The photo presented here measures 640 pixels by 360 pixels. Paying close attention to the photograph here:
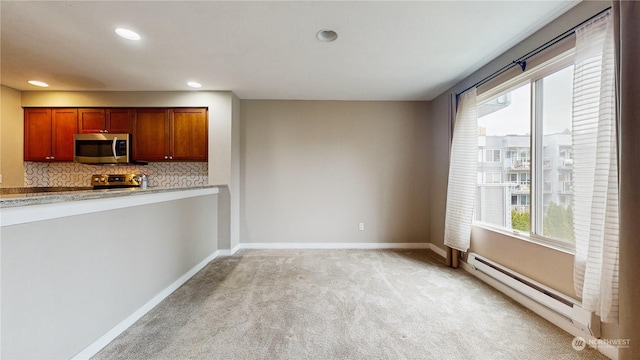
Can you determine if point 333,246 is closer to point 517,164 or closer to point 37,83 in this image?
point 517,164

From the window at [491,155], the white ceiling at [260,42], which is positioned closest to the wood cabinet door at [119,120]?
the white ceiling at [260,42]

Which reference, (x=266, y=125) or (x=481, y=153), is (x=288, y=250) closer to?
(x=266, y=125)

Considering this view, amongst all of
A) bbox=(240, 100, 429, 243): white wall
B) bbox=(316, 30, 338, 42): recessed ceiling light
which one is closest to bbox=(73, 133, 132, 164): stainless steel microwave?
bbox=(240, 100, 429, 243): white wall

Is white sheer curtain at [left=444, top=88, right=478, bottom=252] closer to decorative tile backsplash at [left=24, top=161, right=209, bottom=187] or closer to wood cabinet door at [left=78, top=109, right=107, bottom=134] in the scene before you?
decorative tile backsplash at [left=24, top=161, right=209, bottom=187]

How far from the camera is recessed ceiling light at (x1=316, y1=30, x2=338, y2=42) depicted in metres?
2.22

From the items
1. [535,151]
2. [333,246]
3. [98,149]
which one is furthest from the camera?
[333,246]

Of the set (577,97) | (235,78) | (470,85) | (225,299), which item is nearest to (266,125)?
(235,78)

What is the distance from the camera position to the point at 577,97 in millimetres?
1748

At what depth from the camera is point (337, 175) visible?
4191 millimetres

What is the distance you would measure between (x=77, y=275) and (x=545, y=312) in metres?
3.49

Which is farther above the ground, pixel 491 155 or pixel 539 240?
pixel 491 155

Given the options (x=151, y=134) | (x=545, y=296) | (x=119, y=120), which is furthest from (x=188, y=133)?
(x=545, y=296)

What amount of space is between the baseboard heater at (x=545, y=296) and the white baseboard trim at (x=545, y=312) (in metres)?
0.05

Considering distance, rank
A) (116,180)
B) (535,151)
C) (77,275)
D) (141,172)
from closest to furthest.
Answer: (77,275) < (535,151) < (116,180) < (141,172)
